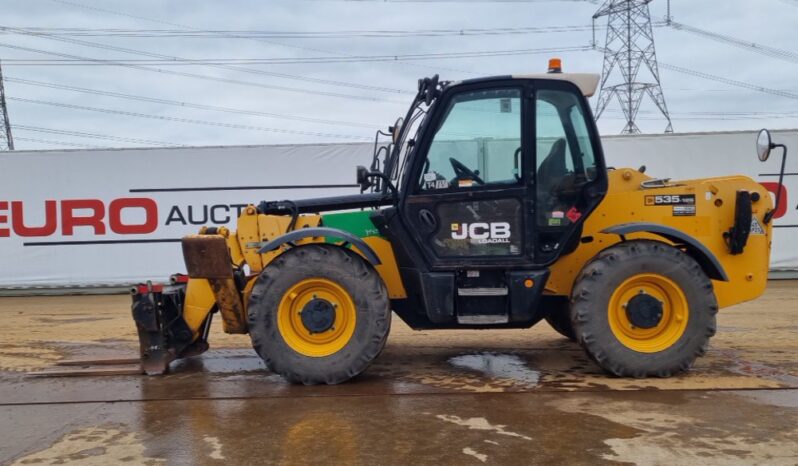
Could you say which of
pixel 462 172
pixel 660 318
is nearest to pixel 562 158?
pixel 462 172

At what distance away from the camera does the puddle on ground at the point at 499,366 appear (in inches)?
203

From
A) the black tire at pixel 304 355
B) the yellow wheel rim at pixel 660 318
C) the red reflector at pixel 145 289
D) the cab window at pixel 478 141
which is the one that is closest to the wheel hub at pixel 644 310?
the yellow wheel rim at pixel 660 318

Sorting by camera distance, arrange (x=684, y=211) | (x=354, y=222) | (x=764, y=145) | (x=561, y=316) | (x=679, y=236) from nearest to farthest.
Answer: (x=764, y=145) → (x=679, y=236) → (x=684, y=211) → (x=354, y=222) → (x=561, y=316)

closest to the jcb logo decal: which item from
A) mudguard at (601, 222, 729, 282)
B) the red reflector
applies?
mudguard at (601, 222, 729, 282)

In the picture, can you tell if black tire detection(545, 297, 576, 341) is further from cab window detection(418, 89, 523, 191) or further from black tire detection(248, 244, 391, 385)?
black tire detection(248, 244, 391, 385)

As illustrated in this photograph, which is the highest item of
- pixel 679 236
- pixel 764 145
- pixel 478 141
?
pixel 478 141

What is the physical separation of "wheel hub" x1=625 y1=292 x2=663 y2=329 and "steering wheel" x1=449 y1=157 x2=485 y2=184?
1.47 meters

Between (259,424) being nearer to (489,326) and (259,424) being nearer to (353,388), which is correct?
(353,388)

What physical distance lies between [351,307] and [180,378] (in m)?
1.55

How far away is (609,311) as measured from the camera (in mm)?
4969

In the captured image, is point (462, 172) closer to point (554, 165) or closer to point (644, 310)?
point (554, 165)

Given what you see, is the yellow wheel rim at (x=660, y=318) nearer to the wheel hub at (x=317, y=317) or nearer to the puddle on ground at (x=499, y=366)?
the puddle on ground at (x=499, y=366)

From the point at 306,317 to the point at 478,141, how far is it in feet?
6.14

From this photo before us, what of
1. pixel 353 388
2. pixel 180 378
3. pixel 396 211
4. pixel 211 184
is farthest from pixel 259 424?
pixel 211 184
